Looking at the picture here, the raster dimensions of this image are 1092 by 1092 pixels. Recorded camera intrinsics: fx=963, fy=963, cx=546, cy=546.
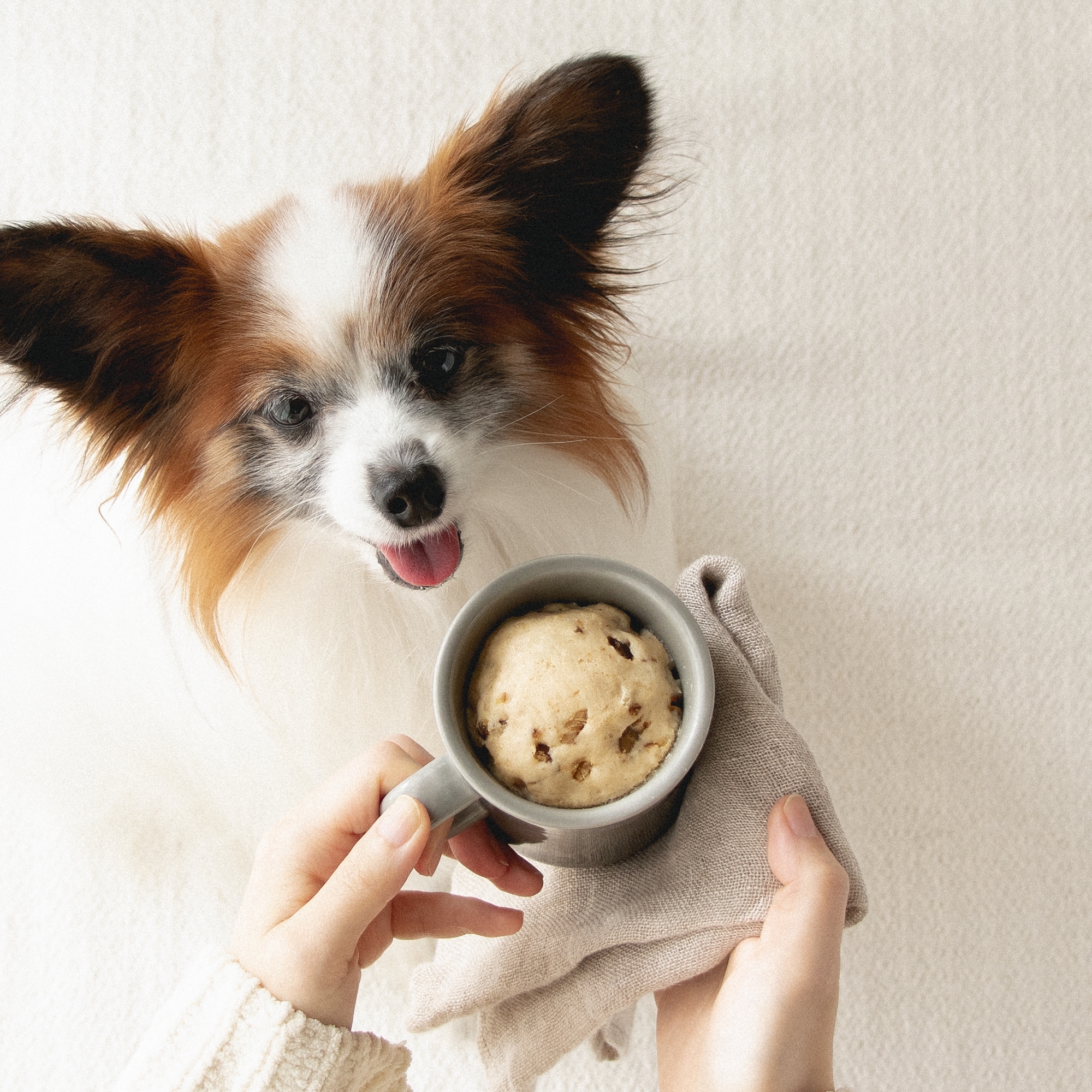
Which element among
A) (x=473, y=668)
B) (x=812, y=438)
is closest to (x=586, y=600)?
(x=473, y=668)

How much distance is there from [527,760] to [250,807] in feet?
2.61

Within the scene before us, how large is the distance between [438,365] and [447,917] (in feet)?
2.07

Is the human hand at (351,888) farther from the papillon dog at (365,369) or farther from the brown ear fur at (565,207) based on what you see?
the brown ear fur at (565,207)

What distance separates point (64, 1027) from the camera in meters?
Answer: 1.66

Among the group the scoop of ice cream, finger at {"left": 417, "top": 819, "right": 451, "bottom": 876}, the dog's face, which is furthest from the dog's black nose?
finger at {"left": 417, "top": 819, "right": 451, "bottom": 876}

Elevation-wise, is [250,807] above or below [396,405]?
below

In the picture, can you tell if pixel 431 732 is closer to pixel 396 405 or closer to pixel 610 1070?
pixel 396 405

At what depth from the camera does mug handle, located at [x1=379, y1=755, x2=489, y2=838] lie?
0.84 meters

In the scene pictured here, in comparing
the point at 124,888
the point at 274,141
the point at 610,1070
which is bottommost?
the point at 610,1070

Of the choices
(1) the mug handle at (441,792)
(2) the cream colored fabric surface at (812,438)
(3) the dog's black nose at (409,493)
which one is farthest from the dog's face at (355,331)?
(2) the cream colored fabric surface at (812,438)

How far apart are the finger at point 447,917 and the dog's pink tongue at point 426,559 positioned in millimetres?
362

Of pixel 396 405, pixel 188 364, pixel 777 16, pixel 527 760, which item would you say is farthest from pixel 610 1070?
pixel 777 16

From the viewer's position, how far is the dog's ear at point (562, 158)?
3.32 ft

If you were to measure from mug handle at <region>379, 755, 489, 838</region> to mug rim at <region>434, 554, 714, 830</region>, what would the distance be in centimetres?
3
